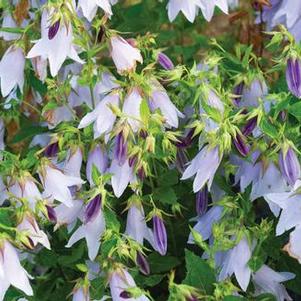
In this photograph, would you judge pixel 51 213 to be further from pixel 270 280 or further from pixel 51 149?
pixel 270 280

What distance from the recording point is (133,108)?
2.02 metres

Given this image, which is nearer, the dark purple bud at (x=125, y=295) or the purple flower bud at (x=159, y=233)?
the dark purple bud at (x=125, y=295)

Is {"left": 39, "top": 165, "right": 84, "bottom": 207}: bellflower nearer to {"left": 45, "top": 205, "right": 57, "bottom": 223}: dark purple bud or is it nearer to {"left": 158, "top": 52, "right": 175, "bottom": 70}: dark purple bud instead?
{"left": 45, "top": 205, "right": 57, "bottom": 223}: dark purple bud

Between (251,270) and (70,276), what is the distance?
2.21 ft

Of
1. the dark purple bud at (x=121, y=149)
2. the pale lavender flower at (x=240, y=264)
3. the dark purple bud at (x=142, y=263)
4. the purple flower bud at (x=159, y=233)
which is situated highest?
the dark purple bud at (x=121, y=149)

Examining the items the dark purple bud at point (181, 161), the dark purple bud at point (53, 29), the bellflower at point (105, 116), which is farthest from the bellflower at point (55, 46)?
the dark purple bud at point (181, 161)

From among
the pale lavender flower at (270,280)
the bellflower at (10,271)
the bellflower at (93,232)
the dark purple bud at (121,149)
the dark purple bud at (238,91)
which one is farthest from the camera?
the dark purple bud at (238,91)

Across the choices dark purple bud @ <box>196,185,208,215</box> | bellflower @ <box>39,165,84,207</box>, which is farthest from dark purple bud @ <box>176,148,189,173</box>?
bellflower @ <box>39,165,84,207</box>

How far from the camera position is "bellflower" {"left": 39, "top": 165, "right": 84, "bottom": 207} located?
6.79ft

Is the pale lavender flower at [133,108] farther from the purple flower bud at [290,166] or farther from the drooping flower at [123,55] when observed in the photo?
the purple flower bud at [290,166]

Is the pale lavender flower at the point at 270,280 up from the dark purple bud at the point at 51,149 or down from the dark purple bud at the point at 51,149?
down

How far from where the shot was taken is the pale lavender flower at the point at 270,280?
222 centimetres

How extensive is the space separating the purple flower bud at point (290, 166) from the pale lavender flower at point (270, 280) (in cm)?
32

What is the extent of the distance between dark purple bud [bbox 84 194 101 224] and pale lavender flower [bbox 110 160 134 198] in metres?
0.05
